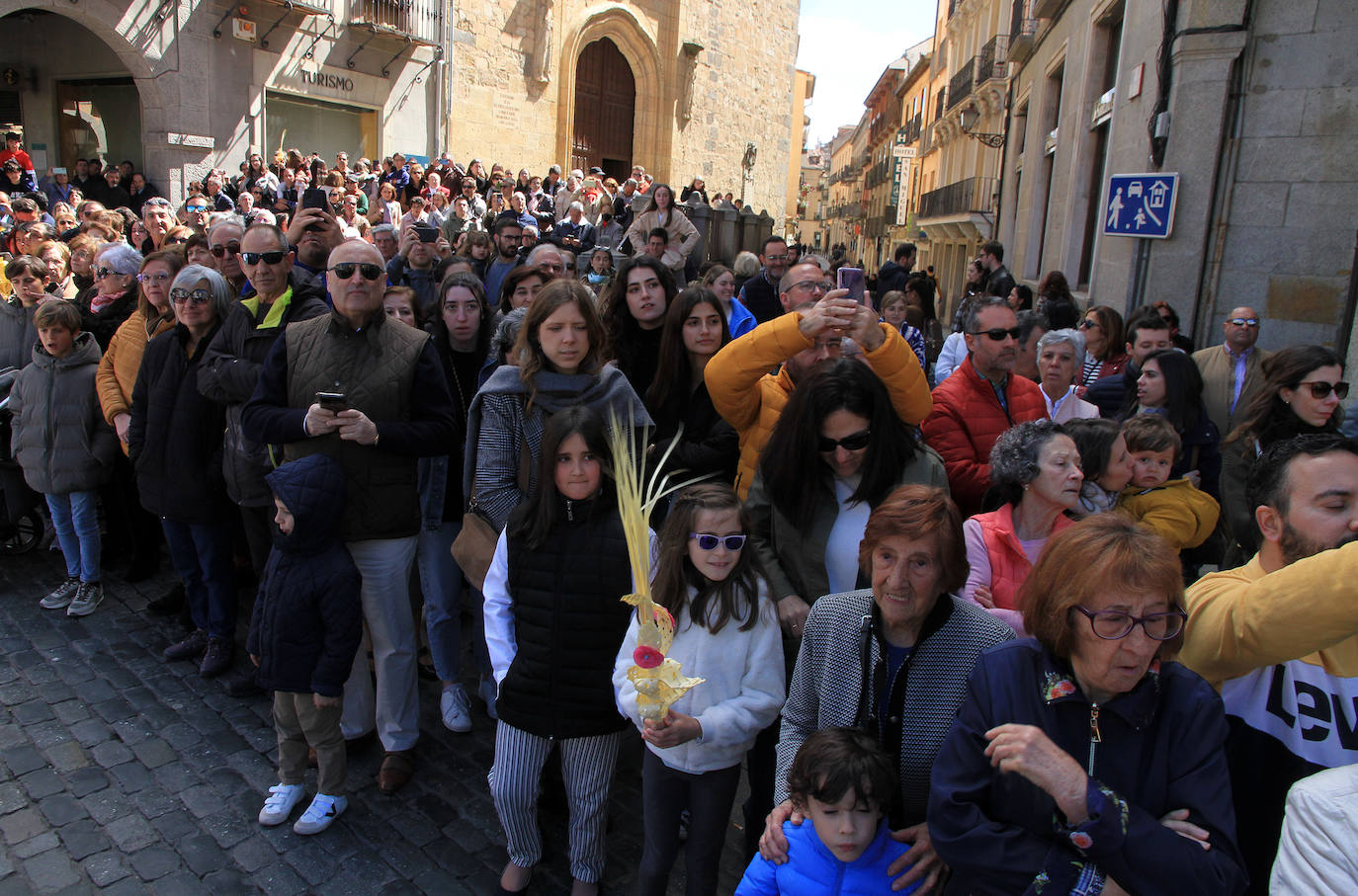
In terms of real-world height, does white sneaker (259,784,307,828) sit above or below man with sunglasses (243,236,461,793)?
below

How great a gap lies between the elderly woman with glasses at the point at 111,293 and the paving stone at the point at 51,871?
3477 millimetres

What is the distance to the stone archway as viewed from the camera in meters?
23.7

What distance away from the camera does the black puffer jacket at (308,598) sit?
315 centimetres

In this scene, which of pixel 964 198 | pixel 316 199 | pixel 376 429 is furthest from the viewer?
pixel 964 198

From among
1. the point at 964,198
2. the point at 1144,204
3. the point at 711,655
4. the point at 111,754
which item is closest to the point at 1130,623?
the point at 711,655

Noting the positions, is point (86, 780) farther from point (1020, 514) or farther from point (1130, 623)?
point (1130, 623)

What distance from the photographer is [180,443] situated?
4281 mm

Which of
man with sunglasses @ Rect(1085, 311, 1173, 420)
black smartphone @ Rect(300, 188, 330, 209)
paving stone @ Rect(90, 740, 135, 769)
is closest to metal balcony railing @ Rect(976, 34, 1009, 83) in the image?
black smartphone @ Rect(300, 188, 330, 209)

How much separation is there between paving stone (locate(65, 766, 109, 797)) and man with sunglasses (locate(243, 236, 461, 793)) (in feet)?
3.43

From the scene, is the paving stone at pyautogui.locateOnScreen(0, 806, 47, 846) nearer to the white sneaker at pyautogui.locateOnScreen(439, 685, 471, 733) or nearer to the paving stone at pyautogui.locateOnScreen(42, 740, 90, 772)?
the paving stone at pyautogui.locateOnScreen(42, 740, 90, 772)

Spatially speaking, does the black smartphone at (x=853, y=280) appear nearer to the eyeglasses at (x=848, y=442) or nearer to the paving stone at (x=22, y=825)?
the eyeglasses at (x=848, y=442)

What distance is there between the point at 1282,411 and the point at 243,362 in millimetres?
4673

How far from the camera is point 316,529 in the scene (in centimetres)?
320

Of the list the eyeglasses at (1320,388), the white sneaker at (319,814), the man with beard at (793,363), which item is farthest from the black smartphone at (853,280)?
the white sneaker at (319,814)
